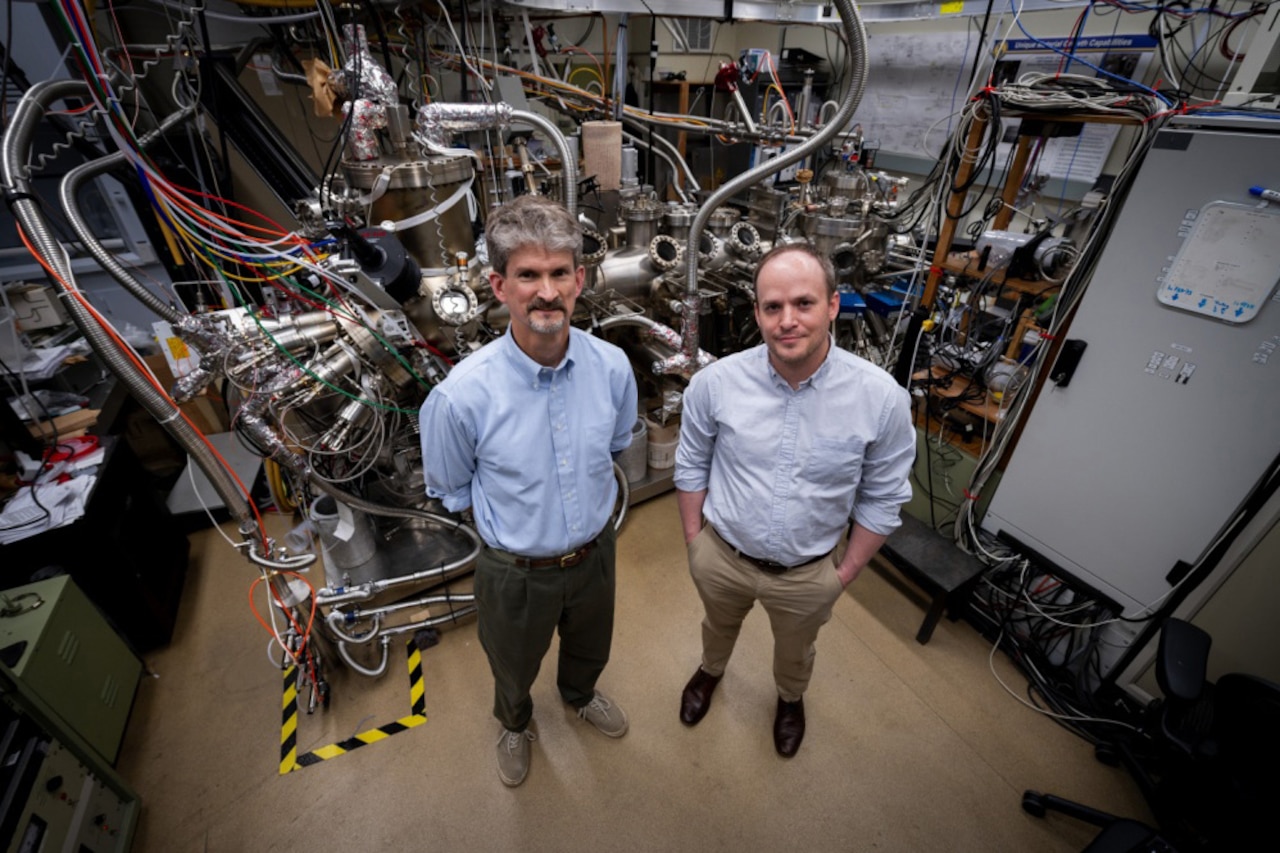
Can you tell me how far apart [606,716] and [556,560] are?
0.79m

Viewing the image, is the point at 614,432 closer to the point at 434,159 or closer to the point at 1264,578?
the point at 434,159

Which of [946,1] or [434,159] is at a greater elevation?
[946,1]

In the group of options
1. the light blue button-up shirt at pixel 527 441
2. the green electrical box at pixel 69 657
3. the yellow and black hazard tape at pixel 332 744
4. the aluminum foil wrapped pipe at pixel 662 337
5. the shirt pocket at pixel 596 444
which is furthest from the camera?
the aluminum foil wrapped pipe at pixel 662 337

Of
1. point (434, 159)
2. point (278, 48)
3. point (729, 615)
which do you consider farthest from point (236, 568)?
point (278, 48)

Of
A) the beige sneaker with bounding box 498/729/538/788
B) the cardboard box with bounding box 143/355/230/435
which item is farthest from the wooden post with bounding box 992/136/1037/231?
the cardboard box with bounding box 143/355/230/435

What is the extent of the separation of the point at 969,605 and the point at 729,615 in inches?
49.3

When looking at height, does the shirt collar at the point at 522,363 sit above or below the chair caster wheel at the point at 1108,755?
above

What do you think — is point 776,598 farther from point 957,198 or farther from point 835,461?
point 957,198

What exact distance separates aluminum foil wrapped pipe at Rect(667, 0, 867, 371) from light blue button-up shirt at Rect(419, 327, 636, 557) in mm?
874

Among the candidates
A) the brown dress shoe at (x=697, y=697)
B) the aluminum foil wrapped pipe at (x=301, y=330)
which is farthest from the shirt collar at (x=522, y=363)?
the brown dress shoe at (x=697, y=697)

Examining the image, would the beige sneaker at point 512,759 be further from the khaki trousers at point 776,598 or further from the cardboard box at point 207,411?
the cardboard box at point 207,411

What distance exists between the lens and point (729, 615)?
1.71 m

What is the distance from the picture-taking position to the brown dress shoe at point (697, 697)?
1.89 meters

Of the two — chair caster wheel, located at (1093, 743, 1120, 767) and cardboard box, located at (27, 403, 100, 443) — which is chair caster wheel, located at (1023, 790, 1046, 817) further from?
cardboard box, located at (27, 403, 100, 443)
